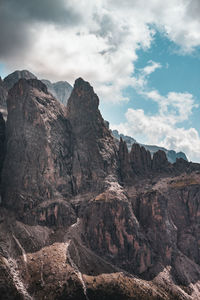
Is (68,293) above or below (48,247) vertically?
below

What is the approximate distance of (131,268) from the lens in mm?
199125

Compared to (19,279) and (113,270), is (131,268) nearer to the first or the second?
(113,270)

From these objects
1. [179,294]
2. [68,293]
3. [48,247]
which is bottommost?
[179,294]

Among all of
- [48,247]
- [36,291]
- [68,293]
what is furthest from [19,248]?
[68,293]

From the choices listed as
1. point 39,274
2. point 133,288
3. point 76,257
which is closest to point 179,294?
point 133,288

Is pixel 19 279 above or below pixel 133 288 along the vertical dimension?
above

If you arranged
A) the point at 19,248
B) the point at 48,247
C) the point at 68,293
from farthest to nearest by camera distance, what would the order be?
the point at 48,247, the point at 19,248, the point at 68,293

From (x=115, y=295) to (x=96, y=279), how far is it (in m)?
18.0

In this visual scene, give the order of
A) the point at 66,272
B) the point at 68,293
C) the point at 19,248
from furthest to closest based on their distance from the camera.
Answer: the point at 19,248 < the point at 66,272 < the point at 68,293

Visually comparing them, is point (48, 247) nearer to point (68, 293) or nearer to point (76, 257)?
point (76, 257)

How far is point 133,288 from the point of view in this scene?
572 feet

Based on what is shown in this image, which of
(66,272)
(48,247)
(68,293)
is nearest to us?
(68,293)

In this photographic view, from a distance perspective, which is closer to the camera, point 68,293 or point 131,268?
point 68,293

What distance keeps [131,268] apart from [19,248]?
9780 cm
